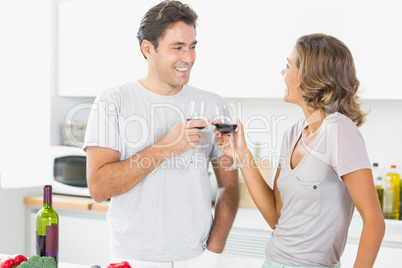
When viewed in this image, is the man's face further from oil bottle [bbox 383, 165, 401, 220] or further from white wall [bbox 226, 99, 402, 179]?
oil bottle [bbox 383, 165, 401, 220]

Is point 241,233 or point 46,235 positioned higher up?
point 46,235

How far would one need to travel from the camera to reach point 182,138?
5.79ft

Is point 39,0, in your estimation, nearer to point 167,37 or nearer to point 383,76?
point 167,37

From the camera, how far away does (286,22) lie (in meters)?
3.21

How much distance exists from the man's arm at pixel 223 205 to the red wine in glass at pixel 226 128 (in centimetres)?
25

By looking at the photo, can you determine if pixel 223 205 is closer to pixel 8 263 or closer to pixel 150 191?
pixel 150 191

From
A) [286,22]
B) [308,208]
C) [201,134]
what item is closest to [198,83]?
[286,22]

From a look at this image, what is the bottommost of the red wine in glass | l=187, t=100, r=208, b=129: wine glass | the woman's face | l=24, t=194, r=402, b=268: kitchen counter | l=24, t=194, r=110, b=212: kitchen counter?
l=24, t=194, r=402, b=268: kitchen counter

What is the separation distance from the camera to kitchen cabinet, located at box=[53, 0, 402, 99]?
Result: 3.03 meters

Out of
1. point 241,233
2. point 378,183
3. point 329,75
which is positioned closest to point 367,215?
point 329,75

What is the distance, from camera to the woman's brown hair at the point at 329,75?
1.65 metres

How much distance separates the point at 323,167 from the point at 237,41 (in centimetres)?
183

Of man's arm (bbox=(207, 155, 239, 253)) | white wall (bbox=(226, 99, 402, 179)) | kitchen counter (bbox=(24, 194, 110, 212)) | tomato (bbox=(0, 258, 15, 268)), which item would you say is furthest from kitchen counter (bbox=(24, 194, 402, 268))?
tomato (bbox=(0, 258, 15, 268))

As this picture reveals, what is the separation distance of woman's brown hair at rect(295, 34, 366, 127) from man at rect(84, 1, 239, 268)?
416 millimetres
